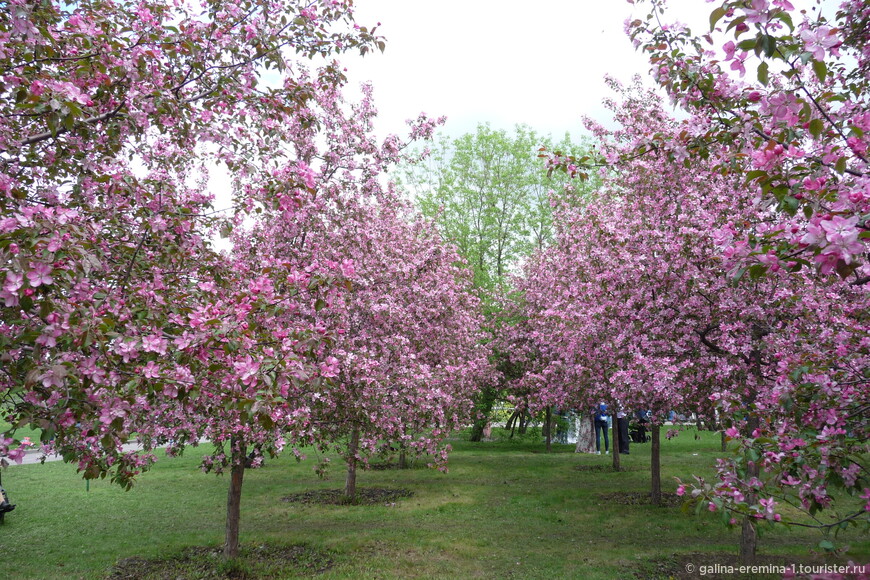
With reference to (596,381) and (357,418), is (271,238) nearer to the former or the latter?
(357,418)

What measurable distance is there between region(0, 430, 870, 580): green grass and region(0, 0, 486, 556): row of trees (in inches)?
88.5

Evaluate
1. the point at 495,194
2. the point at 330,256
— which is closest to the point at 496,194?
the point at 495,194

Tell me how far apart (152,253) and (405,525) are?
7359 millimetres

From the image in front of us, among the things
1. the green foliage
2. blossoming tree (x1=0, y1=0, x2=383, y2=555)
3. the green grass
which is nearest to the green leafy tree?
the green foliage

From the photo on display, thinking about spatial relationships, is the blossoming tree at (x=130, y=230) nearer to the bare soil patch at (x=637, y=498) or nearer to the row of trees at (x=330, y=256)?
the row of trees at (x=330, y=256)

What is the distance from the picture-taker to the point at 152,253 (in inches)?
199

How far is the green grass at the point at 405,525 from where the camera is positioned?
8102 mm

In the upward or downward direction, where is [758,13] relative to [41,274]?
upward

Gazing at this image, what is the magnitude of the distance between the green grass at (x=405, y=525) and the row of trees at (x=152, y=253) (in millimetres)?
2248

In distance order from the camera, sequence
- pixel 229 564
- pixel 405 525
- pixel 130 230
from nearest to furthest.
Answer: pixel 130 230 < pixel 229 564 < pixel 405 525

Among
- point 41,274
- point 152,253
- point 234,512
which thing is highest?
point 152,253

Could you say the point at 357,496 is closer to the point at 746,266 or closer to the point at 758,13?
→ the point at 746,266

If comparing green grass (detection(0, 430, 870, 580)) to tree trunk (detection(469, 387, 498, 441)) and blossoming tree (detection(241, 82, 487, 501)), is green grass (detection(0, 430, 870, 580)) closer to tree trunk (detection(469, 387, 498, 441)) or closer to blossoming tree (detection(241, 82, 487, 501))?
blossoming tree (detection(241, 82, 487, 501))

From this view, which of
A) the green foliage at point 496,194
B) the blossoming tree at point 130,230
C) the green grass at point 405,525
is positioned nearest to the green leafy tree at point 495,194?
the green foliage at point 496,194
